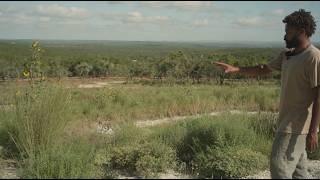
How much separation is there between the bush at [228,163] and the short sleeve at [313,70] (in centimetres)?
195

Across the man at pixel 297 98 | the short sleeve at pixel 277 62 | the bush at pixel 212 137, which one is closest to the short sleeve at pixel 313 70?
the man at pixel 297 98

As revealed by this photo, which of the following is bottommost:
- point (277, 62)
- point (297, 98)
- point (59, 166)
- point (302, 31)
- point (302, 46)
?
point (59, 166)

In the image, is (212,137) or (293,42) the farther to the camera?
(212,137)

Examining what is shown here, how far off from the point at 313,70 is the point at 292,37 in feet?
1.39

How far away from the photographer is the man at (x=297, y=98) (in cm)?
402

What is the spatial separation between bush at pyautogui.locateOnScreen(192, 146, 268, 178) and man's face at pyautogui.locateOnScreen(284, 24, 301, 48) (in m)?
1.99

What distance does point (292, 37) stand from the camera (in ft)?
13.9

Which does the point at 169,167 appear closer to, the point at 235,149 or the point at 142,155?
the point at 142,155

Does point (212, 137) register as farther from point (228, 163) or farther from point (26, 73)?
point (26, 73)

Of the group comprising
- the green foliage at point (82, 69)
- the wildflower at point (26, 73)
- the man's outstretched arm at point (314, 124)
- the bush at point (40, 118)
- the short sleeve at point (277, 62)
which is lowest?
the green foliage at point (82, 69)

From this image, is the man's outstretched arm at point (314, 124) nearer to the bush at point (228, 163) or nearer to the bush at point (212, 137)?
the bush at point (228, 163)

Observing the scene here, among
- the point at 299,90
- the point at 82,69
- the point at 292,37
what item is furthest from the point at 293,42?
the point at 82,69

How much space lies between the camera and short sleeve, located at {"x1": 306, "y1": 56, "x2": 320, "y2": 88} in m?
3.98

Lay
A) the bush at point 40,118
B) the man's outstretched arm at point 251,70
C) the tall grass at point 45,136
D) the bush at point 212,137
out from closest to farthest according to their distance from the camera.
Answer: the man's outstretched arm at point 251,70
the tall grass at point 45,136
the bush at point 40,118
the bush at point 212,137
